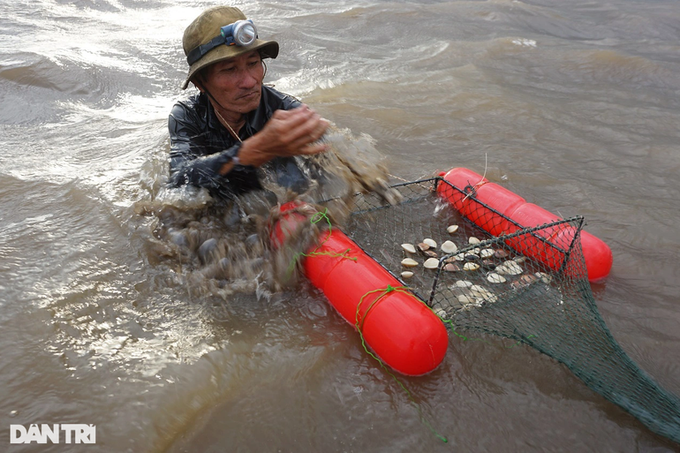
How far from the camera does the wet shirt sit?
131 inches

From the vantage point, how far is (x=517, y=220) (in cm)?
362

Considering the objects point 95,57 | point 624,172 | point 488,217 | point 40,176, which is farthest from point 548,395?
point 95,57

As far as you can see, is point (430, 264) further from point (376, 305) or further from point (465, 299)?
point (376, 305)

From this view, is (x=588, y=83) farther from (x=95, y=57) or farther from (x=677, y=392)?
(x=95, y=57)

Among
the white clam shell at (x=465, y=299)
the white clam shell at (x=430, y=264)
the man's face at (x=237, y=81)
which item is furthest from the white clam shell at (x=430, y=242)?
the man's face at (x=237, y=81)

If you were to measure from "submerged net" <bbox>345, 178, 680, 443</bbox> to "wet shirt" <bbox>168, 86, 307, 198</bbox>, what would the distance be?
0.75m

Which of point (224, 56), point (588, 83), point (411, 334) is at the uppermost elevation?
point (224, 56)

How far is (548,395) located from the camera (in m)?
2.56

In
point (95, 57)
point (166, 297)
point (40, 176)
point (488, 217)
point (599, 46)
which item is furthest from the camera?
point (599, 46)

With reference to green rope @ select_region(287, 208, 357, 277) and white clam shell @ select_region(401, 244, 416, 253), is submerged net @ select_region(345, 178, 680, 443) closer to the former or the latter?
white clam shell @ select_region(401, 244, 416, 253)

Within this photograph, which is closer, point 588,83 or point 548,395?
point 548,395

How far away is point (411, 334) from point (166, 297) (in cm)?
167

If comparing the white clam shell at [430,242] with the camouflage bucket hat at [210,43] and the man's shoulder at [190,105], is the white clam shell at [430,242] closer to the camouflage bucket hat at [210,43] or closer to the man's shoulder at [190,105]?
the camouflage bucket hat at [210,43]

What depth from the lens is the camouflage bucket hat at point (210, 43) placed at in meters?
3.10
